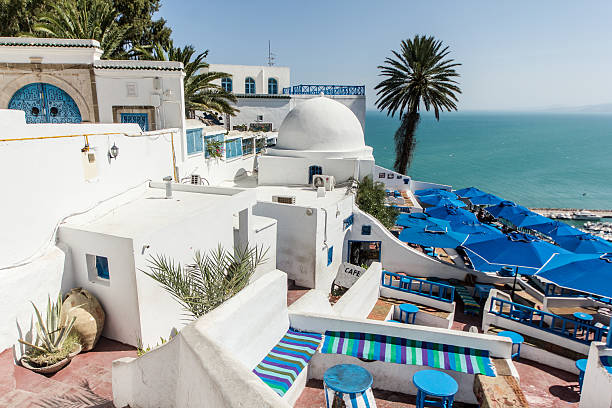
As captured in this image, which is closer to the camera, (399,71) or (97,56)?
(97,56)

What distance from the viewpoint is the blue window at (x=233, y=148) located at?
20906 millimetres

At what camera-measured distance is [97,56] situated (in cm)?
1504

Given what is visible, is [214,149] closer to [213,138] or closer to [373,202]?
[213,138]

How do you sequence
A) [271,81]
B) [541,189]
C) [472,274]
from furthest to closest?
[541,189] → [271,81] → [472,274]

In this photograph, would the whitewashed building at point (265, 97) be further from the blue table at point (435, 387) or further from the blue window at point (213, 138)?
the blue table at point (435, 387)

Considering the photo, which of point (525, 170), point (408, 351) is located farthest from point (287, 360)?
point (525, 170)

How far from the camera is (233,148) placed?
2162 centimetres

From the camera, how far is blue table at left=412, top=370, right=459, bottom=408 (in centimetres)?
654

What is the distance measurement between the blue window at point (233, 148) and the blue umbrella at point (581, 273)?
49.1ft

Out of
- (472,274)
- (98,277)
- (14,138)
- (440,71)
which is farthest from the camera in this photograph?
(440,71)

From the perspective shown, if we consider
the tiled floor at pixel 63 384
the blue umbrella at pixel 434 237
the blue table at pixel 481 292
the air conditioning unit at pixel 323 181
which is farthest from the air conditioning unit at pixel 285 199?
the tiled floor at pixel 63 384

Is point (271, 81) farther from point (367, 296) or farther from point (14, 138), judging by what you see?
point (14, 138)

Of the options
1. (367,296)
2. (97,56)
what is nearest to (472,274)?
(367,296)

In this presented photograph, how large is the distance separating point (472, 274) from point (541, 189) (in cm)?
7553
